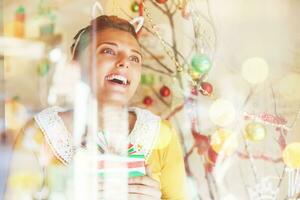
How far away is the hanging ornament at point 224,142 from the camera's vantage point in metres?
1.47

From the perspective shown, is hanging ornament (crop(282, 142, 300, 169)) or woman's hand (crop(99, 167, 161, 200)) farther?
hanging ornament (crop(282, 142, 300, 169))

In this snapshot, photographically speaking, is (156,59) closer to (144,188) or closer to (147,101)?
(147,101)

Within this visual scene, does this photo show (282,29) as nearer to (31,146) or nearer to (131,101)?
(131,101)

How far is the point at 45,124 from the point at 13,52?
21 cm

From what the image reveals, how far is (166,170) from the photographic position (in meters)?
1.42

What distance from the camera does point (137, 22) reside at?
1.45 m

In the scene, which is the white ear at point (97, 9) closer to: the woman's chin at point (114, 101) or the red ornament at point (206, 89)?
the woman's chin at point (114, 101)

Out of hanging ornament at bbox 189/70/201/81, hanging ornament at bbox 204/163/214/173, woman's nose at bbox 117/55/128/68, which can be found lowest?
hanging ornament at bbox 204/163/214/173

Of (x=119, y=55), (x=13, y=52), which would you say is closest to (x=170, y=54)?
(x=119, y=55)

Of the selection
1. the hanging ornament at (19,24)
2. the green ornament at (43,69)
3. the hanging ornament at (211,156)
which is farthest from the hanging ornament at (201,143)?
the hanging ornament at (19,24)

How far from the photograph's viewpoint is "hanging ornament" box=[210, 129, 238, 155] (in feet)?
4.83

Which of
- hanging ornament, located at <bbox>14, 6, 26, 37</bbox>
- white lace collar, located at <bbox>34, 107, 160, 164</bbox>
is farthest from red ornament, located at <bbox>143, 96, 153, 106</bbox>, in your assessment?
hanging ornament, located at <bbox>14, 6, 26, 37</bbox>

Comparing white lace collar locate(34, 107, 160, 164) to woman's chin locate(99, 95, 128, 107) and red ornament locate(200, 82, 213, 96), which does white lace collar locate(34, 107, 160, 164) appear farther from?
red ornament locate(200, 82, 213, 96)

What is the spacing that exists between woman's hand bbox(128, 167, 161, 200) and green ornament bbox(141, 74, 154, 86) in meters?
0.22
